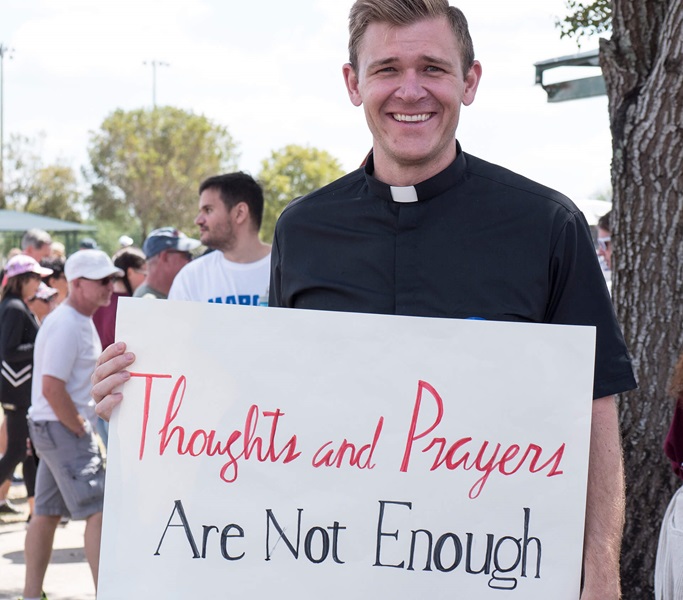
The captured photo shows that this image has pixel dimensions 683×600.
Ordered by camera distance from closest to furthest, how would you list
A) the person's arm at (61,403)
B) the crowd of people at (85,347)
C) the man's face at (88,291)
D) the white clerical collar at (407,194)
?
1. the white clerical collar at (407,194)
2. the crowd of people at (85,347)
3. the person's arm at (61,403)
4. the man's face at (88,291)

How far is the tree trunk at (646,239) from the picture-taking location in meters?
4.03

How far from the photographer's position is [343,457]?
201cm

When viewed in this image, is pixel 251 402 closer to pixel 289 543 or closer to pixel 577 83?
pixel 289 543

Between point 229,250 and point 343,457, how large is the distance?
3.66m

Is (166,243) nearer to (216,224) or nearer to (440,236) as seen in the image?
(216,224)

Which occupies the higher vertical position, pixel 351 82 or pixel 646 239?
pixel 351 82

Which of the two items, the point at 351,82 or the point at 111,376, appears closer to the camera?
the point at 111,376

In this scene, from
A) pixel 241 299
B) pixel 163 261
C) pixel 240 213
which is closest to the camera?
pixel 241 299

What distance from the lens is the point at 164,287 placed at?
6719 millimetres

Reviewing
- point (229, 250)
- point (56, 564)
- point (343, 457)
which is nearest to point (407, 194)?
point (343, 457)

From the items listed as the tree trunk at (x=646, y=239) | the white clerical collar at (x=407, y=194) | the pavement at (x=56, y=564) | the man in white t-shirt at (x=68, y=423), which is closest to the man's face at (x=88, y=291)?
the man in white t-shirt at (x=68, y=423)

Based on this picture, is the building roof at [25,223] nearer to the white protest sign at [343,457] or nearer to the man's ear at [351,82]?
the man's ear at [351,82]

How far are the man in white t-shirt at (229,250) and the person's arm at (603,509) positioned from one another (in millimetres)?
3191

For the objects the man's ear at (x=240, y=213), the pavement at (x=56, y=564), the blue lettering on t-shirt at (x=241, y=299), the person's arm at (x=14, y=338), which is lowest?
the pavement at (x=56, y=564)
